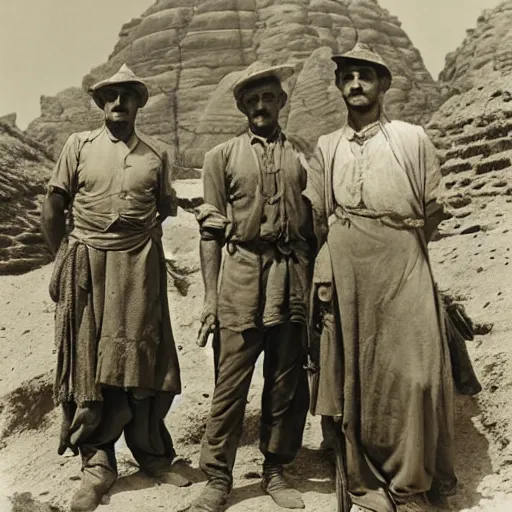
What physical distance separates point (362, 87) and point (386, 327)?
1.37 meters

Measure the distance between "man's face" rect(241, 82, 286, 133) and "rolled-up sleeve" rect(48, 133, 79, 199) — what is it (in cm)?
114

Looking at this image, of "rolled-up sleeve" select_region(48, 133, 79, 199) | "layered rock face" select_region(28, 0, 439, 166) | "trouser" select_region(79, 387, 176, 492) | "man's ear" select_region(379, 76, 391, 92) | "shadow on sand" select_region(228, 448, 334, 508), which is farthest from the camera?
"layered rock face" select_region(28, 0, 439, 166)

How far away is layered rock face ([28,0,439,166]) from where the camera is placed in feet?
58.4

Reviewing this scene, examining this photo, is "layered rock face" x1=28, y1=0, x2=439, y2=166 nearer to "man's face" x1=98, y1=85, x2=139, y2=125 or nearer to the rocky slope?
the rocky slope

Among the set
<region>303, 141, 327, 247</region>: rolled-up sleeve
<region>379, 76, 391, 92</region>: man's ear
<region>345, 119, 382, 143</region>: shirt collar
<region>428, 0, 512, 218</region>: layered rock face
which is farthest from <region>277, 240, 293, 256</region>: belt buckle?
<region>428, 0, 512, 218</region>: layered rock face

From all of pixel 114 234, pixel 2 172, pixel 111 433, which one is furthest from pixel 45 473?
pixel 2 172

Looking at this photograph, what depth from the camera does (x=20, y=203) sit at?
11094 mm

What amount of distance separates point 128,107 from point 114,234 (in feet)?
2.73

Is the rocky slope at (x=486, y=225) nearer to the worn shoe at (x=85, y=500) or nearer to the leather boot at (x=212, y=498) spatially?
the leather boot at (x=212, y=498)

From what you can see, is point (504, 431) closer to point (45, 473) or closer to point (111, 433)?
point (111, 433)

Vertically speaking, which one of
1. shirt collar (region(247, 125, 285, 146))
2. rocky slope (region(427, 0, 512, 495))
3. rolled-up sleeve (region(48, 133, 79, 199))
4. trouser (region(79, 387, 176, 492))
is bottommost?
trouser (region(79, 387, 176, 492))

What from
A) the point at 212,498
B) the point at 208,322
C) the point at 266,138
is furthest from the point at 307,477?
the point at 266,138

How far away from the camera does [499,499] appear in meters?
5.42

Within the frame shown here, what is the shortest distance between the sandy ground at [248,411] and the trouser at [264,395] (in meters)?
0.29
